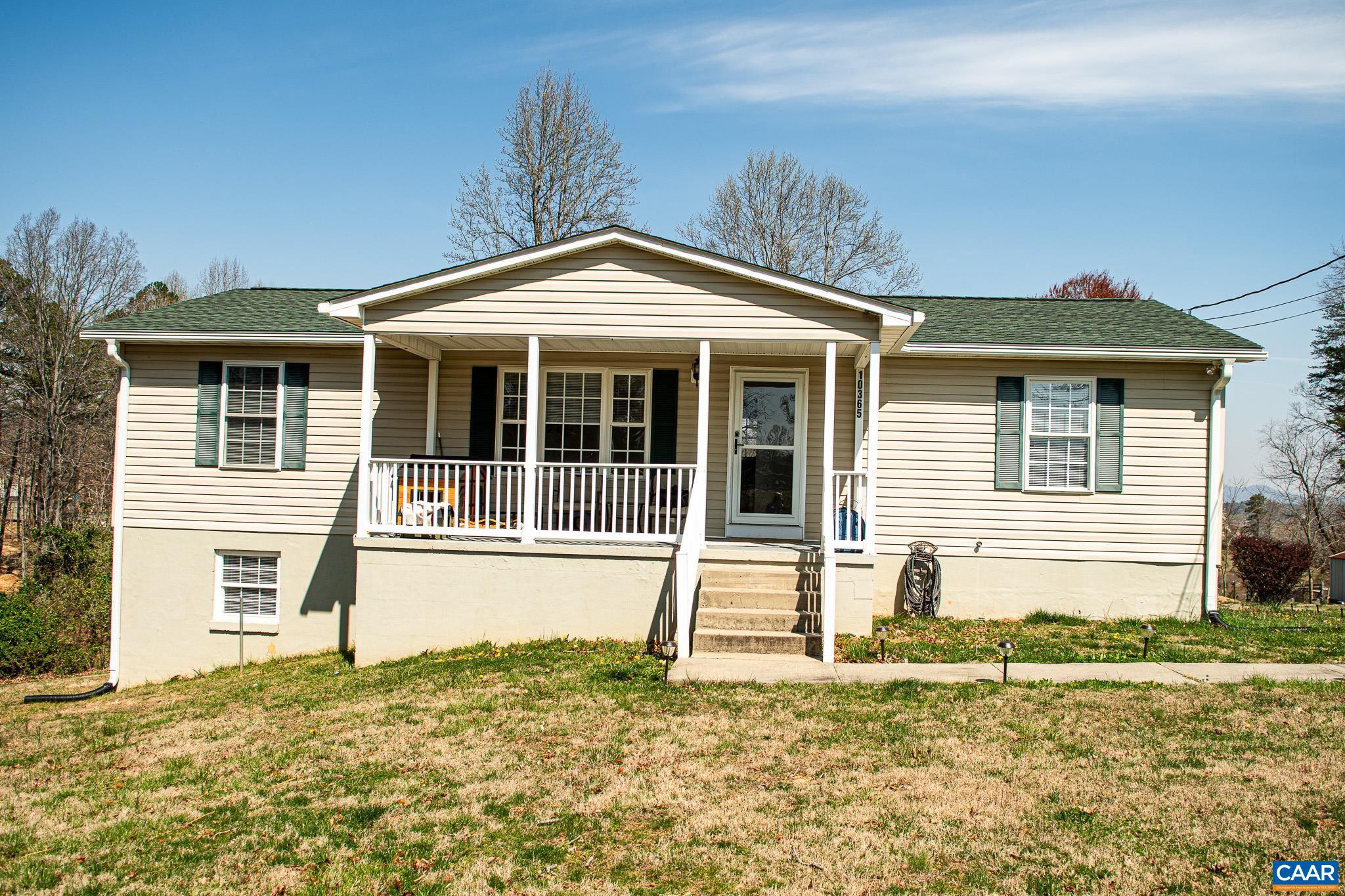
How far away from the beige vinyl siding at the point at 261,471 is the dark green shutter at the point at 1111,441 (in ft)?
27.9

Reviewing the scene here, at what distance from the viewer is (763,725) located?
641 cm

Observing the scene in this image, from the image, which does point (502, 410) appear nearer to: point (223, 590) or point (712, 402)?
point (712, 402)

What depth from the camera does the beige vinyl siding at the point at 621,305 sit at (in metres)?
9.34

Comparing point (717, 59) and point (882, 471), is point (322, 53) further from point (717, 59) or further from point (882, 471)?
point (882, 471)

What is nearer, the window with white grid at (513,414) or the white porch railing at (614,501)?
the white porch railing at (614,501)

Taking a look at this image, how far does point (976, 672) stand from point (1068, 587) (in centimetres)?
360

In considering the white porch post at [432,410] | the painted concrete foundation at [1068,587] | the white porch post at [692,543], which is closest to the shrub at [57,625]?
the white porch post at [432,410]

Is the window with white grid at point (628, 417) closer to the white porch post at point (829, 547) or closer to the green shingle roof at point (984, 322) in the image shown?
the white porch post at point (829, 547)

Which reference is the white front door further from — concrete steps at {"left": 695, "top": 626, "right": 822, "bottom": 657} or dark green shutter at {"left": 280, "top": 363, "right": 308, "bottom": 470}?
dark green shutter at {"left": 280, "top": 363, "right": 308, "bottom": 470}

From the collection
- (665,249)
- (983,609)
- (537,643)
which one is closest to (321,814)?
(537,643)

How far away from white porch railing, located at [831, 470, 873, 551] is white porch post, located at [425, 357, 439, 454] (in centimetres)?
506

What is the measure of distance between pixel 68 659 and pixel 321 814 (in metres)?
14.0

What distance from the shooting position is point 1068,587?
10.8 m

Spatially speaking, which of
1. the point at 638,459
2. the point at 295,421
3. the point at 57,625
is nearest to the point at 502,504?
the point at 638,459
